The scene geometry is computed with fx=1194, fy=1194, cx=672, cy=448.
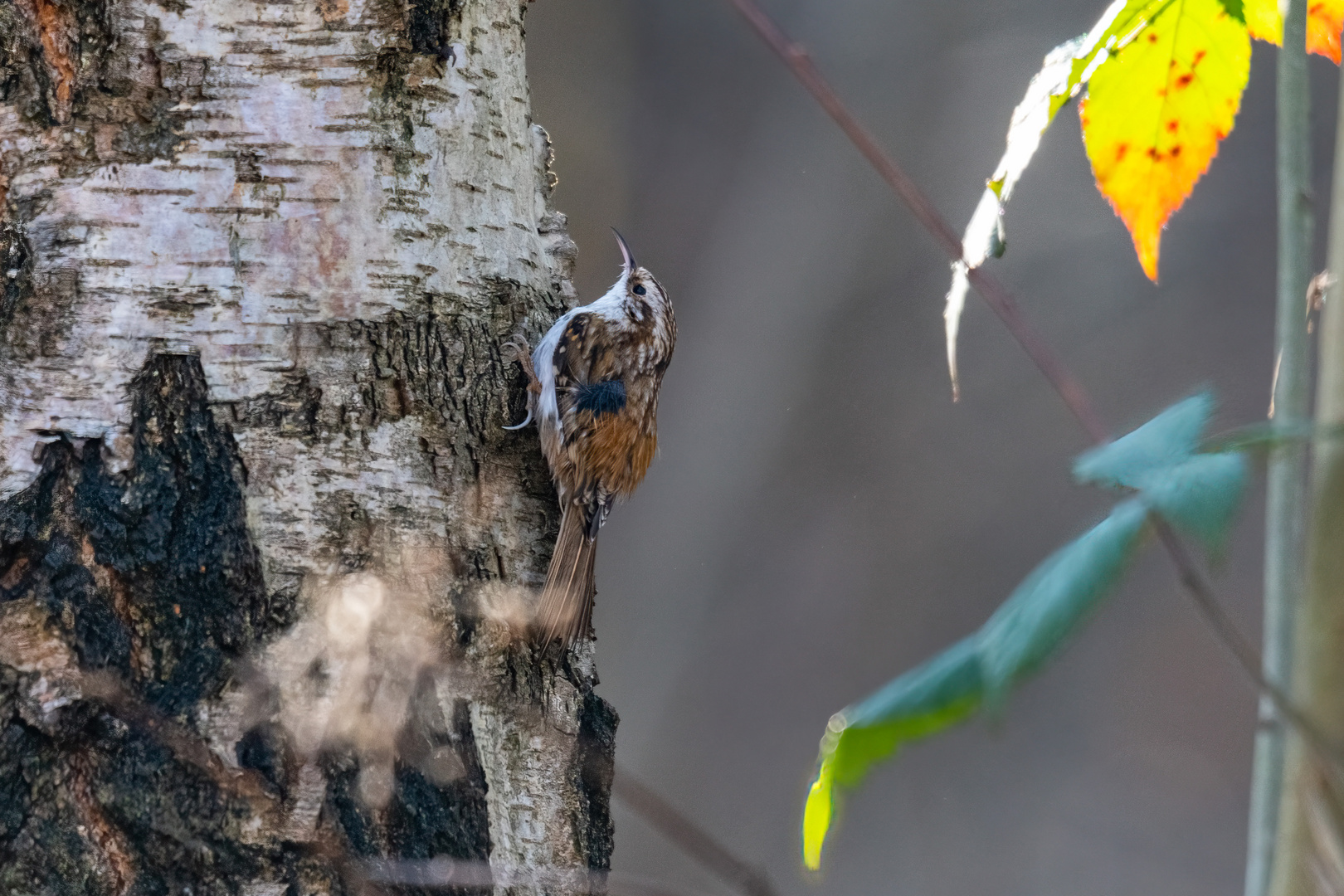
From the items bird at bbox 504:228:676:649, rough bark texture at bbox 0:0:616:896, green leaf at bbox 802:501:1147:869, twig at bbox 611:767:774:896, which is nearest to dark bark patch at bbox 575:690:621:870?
rough bark texture at bbox 0:0:616:896

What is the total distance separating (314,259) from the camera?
55.7 inches

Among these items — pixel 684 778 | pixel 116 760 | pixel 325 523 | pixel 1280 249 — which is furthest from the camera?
pixel 684 778

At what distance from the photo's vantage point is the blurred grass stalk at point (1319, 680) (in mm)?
381

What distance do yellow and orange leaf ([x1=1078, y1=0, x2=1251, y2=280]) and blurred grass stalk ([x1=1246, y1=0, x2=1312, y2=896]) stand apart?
375 mm

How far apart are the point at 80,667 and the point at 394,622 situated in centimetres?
33

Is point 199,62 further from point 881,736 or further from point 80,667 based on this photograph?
point 881,736

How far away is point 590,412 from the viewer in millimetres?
2387

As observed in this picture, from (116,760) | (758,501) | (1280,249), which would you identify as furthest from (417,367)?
(758,501)

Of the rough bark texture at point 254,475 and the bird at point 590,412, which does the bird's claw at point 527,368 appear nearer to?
the bird at point 590,412

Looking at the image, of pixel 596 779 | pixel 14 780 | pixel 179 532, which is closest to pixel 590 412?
pixel 596 779

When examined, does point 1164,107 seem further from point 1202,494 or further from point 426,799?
point 426,799

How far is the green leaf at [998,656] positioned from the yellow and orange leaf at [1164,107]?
62cm

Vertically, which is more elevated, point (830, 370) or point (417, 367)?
point (830, 370)

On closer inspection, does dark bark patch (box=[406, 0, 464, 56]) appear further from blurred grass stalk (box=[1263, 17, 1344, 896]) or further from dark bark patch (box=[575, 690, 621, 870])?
blurred grass stalk (box=[1263, 17, 1344, 896])
